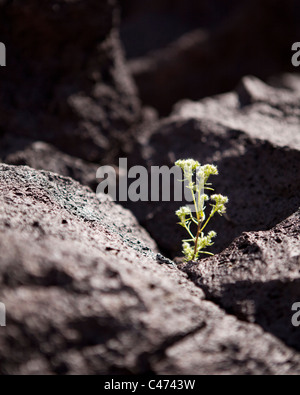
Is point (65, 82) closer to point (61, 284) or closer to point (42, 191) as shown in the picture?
point (42, 191)

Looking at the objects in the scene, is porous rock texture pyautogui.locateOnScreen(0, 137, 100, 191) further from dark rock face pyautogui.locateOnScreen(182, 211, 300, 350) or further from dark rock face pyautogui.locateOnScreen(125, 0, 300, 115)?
dark rock face pyautogui.locateOnScreen(125, 0, 300, 115)

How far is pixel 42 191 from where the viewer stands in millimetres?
2270

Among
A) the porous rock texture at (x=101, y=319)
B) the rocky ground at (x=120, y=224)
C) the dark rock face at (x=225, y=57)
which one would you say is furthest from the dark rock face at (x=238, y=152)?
the dark rock face at (x=225, y=57)

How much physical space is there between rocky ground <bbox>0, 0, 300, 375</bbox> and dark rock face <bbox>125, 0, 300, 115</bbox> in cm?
107

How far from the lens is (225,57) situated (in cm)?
674

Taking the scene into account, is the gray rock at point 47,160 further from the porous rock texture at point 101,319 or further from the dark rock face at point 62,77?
the porous rock texture at point 101,319

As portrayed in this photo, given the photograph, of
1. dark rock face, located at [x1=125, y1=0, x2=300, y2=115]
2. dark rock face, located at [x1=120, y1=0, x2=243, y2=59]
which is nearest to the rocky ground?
dark rock face, located at [x1=125, y1=0, x2=300, y2=115]

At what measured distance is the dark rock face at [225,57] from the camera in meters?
6.43

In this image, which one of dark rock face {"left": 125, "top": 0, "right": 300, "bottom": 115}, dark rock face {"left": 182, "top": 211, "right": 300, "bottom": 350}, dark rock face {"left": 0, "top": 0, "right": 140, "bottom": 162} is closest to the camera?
dark rock face {"left": 182, "top": 211, "right": 300, "bottom": 350}

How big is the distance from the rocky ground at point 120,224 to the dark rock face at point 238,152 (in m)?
0.01

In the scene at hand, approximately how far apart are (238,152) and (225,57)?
4384 mm

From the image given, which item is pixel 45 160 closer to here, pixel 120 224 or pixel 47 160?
pixel 47 160

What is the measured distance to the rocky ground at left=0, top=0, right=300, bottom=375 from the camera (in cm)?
153

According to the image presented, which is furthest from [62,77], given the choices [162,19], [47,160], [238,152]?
[162,19]
